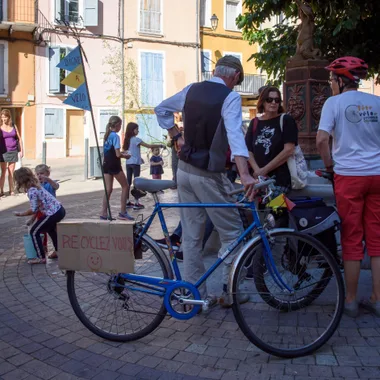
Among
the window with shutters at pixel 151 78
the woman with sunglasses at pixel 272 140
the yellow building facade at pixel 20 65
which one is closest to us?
the woman with sunglasses at pixel 272 140

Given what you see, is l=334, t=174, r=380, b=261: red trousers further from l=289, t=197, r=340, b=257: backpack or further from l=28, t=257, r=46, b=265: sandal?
l=28, t=257, r=46, b=265: sandal

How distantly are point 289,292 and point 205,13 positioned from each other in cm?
3087

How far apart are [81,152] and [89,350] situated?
25.5 m

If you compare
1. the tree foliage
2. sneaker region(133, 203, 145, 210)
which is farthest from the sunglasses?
sneaker region(133, 203, 145, 210)

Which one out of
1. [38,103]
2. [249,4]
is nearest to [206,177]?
[249,4]

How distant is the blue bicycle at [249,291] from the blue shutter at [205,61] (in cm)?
2928

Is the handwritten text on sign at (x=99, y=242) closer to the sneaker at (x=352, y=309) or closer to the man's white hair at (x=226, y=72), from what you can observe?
the man's white hair at (x=226, y=72)

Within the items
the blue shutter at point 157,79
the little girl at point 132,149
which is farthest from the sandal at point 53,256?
the blue shutter at point 157,79

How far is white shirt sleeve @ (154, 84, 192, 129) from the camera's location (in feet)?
14.2

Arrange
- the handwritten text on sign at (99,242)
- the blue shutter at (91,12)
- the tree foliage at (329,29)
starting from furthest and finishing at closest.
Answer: the blue shutter at (91,12)
the tree foliage at (329,29)
the handwritten text on sign at (99,242)

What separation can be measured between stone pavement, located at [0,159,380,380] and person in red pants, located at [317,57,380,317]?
435mm

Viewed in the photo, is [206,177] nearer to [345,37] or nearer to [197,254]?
[197,254]

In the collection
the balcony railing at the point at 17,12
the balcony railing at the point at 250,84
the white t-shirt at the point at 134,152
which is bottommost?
the white t-shirt at the point at 134,152

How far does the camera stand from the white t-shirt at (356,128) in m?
4.24
